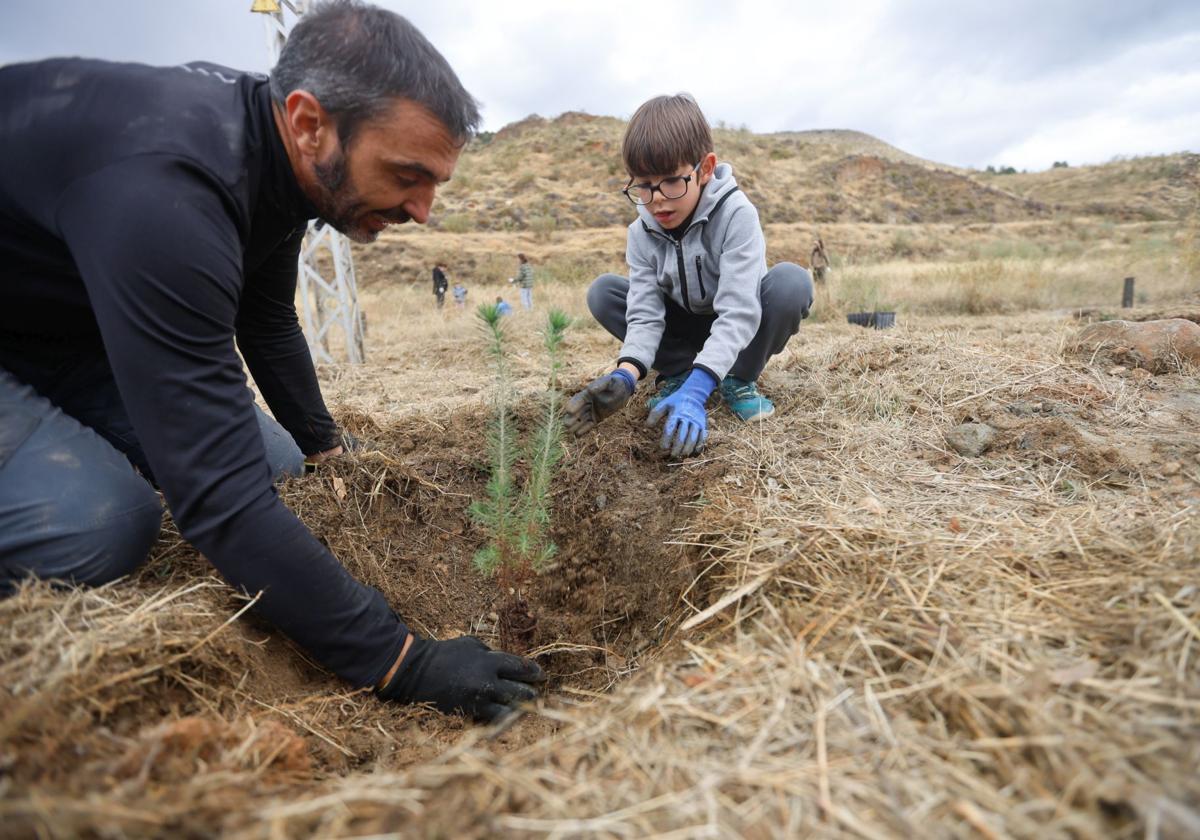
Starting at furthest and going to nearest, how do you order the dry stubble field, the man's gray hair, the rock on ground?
the rock on ground, the man's gray hair, the dry stubble field

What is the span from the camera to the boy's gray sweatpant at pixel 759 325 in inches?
110

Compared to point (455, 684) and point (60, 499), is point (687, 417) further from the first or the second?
point (60, 499)

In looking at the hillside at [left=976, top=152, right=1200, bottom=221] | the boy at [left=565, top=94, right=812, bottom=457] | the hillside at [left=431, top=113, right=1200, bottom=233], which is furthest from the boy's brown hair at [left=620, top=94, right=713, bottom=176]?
the hillside at [left=976, top=152, right=1200, bottom=221]

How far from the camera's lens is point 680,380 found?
3.06 m

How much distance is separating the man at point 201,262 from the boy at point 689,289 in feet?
3.32

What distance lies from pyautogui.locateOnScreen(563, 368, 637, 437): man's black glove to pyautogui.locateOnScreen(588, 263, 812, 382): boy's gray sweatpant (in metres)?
0.63

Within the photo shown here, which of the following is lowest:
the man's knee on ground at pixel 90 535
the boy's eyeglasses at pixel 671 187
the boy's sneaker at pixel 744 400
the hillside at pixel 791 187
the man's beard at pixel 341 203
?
the man's knee on ground at pixel 90 535

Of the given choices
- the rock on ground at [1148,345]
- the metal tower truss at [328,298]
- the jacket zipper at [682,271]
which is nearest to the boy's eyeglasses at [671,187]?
the jacket zipper at [682,271]

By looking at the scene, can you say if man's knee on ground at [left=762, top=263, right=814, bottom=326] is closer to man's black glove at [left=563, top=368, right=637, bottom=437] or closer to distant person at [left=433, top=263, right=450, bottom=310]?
man's black glove at [left=563, top=368, right=637, bottom=437]

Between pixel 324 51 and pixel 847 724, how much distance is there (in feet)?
5.55

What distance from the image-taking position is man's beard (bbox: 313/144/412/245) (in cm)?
151

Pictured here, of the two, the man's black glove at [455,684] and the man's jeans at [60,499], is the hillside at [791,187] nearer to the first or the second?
the man's jeans at [60,499]

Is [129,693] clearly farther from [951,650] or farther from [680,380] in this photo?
[680,380]

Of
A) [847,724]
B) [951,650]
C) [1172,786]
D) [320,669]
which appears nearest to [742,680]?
[847,724]
